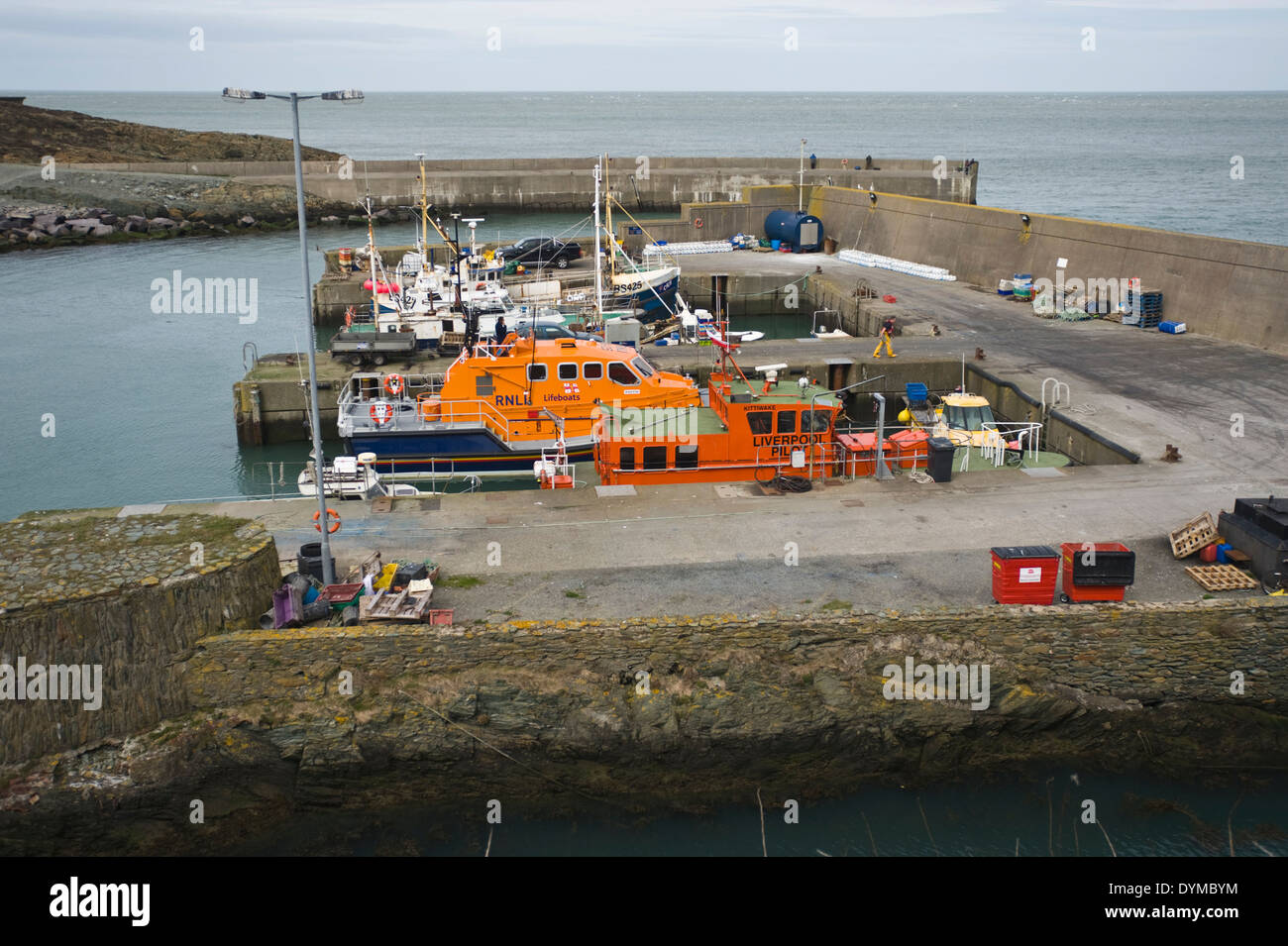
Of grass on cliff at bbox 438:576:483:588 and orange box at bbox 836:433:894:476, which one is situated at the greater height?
orange box at bbox 836:433:894:476

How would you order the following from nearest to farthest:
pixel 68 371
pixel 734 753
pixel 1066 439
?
pixel 734 753, pixel 1066 439, pixel 68 371

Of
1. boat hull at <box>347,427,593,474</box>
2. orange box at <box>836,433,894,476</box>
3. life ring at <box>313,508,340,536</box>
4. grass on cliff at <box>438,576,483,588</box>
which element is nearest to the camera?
grass on cliff at <box>438,576,483,588</box>

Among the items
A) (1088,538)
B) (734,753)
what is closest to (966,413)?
(1088,538)


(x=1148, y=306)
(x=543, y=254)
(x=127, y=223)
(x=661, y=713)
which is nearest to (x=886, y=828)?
(x=661, y=713)

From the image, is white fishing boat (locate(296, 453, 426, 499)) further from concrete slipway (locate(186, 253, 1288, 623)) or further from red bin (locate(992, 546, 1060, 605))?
red bin (locate(992, 546, 1060, 605))

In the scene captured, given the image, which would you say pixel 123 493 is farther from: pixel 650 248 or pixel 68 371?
pixel 650 248

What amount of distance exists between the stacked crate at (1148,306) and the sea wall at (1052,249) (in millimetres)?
266

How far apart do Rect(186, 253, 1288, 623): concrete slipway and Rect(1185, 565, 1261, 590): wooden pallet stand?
0.21 m

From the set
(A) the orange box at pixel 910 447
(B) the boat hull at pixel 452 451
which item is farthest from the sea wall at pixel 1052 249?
(B) the boat hull at pixel 452 451

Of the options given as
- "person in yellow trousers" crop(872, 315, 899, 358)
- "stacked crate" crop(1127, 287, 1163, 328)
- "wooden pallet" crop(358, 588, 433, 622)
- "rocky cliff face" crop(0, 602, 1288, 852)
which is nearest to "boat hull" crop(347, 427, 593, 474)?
"wooden pallet" crop(358, 588, 433, 622)

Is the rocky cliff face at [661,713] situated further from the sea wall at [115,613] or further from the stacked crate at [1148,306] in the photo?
the stacked crate at [1148,306]

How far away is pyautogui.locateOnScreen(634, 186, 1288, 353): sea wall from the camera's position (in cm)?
2853

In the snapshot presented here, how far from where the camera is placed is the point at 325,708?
13.6 m

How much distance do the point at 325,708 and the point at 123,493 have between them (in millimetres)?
15794
